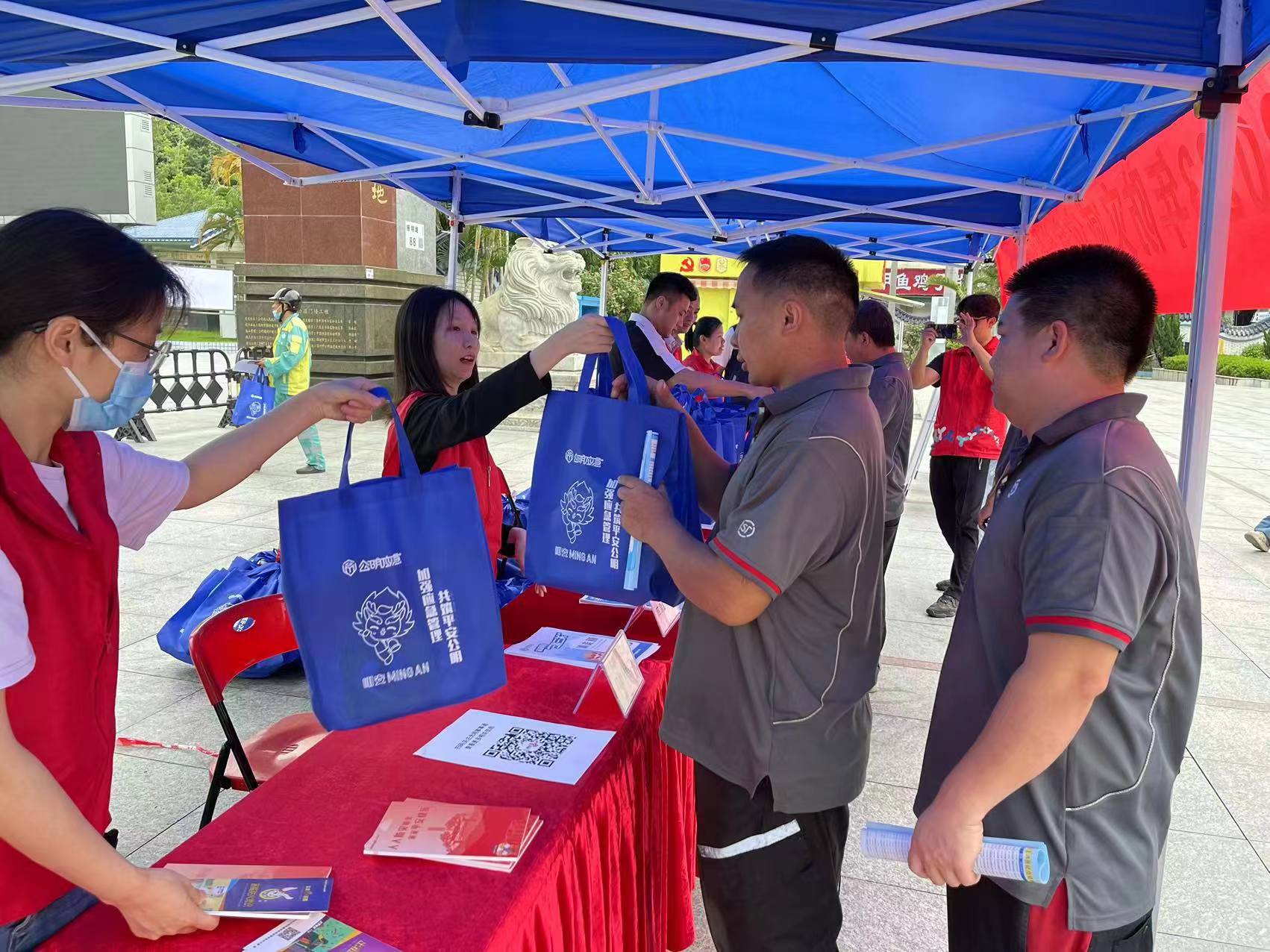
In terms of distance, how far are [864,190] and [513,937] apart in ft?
18.0

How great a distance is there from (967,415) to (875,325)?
1.18 meters

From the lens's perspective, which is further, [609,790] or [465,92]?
[465,92]

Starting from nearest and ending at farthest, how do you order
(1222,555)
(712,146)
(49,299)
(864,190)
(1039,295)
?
(49,299)
(1039,295)
(712,146)
(864,190)
(1222,555)

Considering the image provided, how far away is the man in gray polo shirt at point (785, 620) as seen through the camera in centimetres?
142

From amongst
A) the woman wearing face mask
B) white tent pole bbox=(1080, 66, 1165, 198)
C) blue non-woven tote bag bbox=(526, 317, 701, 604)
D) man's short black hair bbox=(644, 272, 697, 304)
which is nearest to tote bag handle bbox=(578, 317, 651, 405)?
blue non-woven tote bag bbox=(526, 317, 701, 604)

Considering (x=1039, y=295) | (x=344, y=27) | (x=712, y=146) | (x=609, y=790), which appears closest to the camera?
(x=1039, y=295)

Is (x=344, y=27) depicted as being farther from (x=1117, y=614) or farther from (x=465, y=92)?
(x=1117, y=614)

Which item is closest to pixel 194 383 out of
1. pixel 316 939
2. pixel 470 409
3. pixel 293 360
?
pixel 293 360

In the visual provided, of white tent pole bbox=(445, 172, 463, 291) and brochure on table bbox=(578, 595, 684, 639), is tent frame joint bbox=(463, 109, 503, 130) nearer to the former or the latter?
brochure on table bbox=(578, 595, 684, 639)

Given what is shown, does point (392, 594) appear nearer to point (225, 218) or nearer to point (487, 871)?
point (487, 871)

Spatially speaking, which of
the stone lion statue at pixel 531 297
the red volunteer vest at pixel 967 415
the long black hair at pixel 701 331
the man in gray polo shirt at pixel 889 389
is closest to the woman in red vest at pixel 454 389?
the man in gray polo shirt at pixel 889 389

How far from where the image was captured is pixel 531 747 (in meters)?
1.64

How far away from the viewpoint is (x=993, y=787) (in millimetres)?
1094

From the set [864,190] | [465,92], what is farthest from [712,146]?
[465,92]
